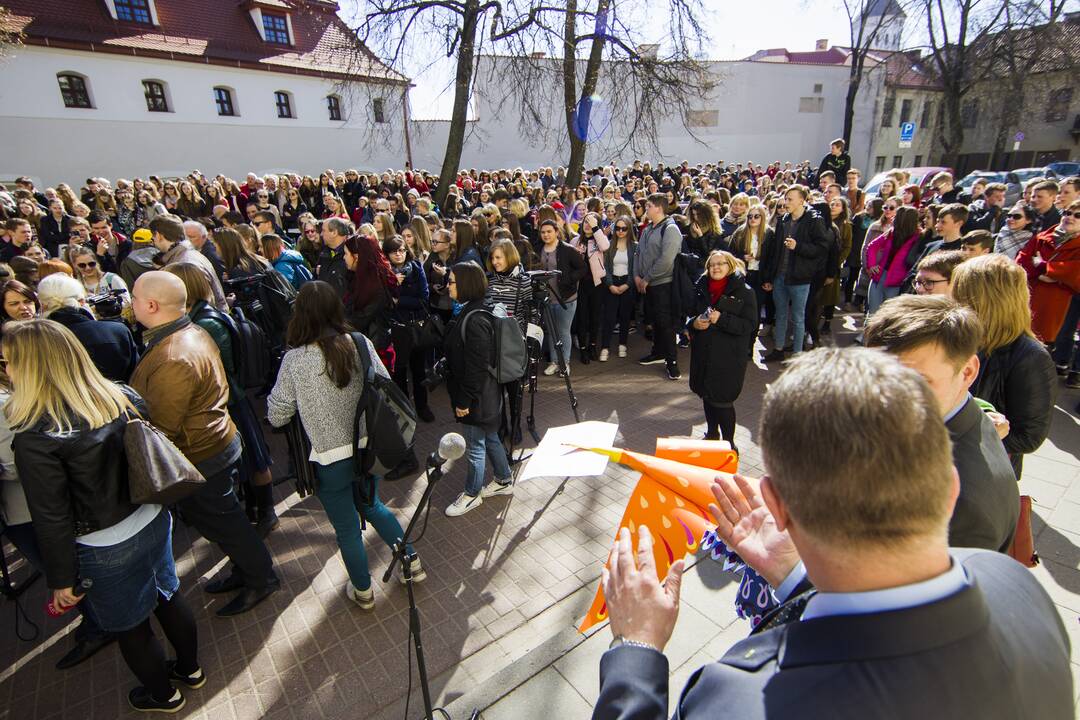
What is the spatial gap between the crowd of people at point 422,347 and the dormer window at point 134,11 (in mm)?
20566

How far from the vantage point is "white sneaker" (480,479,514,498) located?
445 cm

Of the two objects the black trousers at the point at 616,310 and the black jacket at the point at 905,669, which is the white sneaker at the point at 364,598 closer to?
the black jacket at the point at 905,669

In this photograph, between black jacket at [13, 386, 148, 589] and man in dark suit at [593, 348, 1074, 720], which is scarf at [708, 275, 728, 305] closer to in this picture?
man in dark suit at [593, 348, 1074, 720]

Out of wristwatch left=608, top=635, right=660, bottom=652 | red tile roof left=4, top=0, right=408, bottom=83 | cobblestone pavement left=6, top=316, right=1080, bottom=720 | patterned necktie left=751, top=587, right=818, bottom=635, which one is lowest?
cobblestone pavement left=6, top=316, right=1080, bottom=720

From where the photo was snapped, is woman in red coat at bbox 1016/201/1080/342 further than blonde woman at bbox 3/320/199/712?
Yes

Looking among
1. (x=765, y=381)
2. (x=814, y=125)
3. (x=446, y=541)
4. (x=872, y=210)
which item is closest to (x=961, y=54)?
(x=814, y=125)

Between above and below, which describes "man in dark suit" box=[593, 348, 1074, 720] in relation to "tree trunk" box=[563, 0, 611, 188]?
below

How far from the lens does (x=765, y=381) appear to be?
6578 millimetres

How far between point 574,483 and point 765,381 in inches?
125

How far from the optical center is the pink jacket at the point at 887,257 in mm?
6453

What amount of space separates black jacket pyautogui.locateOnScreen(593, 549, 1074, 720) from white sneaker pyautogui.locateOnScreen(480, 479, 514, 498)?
3561 mm

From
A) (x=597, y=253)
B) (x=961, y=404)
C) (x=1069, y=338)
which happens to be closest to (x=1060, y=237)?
(x=1069, y=338)

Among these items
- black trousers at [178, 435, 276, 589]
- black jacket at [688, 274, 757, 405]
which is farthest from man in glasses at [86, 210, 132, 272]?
black jacket at [688, 274, 757, 405]

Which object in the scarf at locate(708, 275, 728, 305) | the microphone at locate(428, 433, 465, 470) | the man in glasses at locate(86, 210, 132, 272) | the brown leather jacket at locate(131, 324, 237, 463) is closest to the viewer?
the microphone at locate(428, 433, 465, 470)
